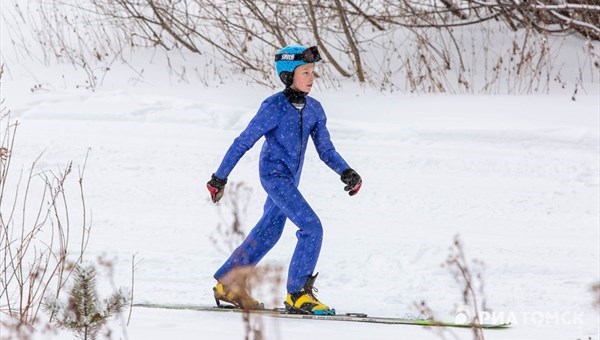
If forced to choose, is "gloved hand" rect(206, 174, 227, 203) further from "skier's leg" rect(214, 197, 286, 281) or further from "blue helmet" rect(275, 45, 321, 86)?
"blue helmet" rect(275, 45, 321, 86)

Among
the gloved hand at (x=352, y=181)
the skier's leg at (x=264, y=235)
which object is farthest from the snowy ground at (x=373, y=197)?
the gloved hand at (x=352, y=181)

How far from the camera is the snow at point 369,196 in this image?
6203mm

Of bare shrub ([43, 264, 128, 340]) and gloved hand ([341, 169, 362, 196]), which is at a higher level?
bare shrub ([43, 264, 128, 340])

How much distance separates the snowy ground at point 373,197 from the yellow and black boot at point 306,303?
14 centimetres

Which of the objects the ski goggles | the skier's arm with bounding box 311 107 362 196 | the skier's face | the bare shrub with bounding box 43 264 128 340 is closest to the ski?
the skier's arm with bounding box 311 107 362 196

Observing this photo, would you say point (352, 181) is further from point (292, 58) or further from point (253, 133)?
point (292, 58)

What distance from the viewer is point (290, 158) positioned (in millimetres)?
5617

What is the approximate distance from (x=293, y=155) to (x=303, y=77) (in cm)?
42

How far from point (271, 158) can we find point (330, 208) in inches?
98.3

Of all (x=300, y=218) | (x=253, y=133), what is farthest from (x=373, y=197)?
(x=253, y=133)

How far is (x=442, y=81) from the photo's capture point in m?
11.1

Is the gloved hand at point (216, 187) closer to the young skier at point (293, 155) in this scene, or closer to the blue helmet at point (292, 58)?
the young skier at point (293, 155)

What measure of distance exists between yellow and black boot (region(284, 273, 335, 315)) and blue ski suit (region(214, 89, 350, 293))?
0.11ft

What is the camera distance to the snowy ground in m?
6.21
